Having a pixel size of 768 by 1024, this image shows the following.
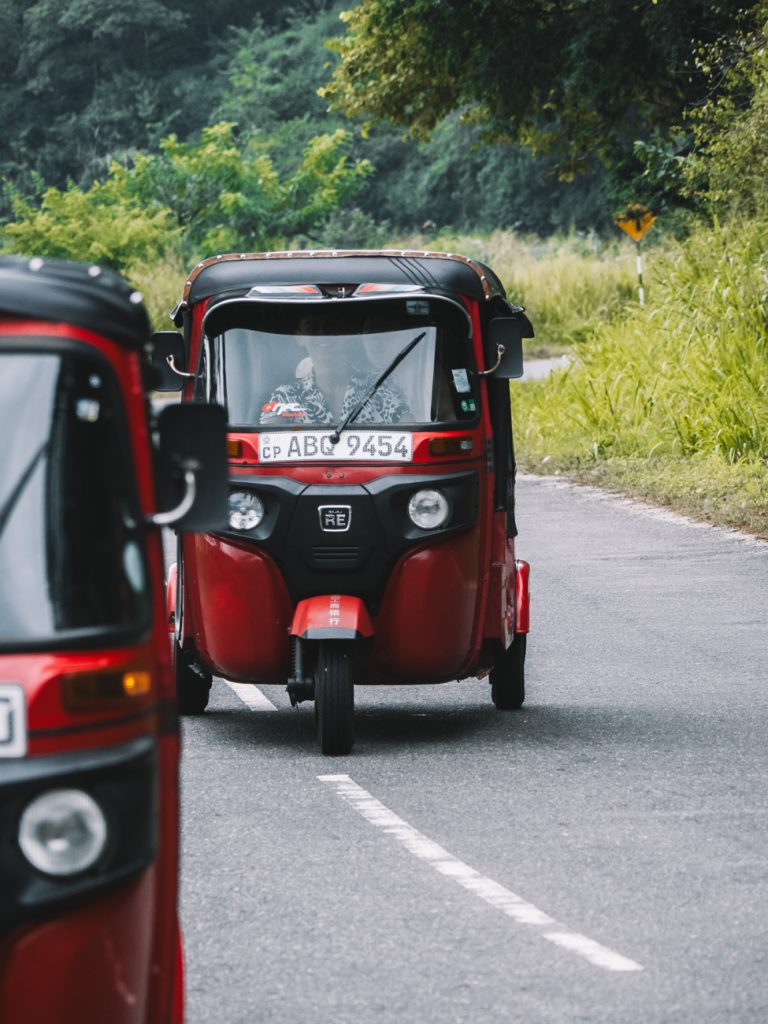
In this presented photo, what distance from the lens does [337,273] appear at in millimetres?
9500

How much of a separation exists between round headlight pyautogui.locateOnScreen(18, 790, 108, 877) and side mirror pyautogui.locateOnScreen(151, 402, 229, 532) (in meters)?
0.79

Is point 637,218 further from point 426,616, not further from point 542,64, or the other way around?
point 426,616

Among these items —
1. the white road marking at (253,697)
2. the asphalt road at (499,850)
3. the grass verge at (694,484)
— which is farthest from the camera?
the grass verge at (694,484)

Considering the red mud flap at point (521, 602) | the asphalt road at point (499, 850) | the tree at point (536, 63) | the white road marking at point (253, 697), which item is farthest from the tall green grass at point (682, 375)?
the red mud flap at point (521, 602)

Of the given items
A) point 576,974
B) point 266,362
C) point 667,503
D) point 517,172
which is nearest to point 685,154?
point 667,503

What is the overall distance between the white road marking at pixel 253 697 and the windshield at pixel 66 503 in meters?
6.71

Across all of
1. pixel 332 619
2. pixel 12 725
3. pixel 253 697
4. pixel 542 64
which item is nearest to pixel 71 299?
pixel 12 725

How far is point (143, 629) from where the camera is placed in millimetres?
4023

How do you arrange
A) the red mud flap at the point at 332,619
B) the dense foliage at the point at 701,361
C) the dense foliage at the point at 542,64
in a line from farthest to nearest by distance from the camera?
1. the dense foliage at the point at 542,64
2. the dense foliage at the point at 701,361
3. the red mud flap at the point at 332,619

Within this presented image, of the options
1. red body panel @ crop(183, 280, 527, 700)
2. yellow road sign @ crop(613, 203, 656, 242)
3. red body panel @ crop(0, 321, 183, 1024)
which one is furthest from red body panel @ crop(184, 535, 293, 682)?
yellow road sign @ crop(613, 203, 656, 242)

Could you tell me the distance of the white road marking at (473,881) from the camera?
19.5 ft

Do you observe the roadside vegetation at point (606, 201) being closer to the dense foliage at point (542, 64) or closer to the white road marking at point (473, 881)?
the dense foliage at point (542, 64)

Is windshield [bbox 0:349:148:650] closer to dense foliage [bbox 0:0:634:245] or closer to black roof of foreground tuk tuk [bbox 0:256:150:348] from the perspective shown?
black roof of foreground tuk tuk [bbox 0:256:150:348]

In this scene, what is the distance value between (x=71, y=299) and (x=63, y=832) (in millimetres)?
981
